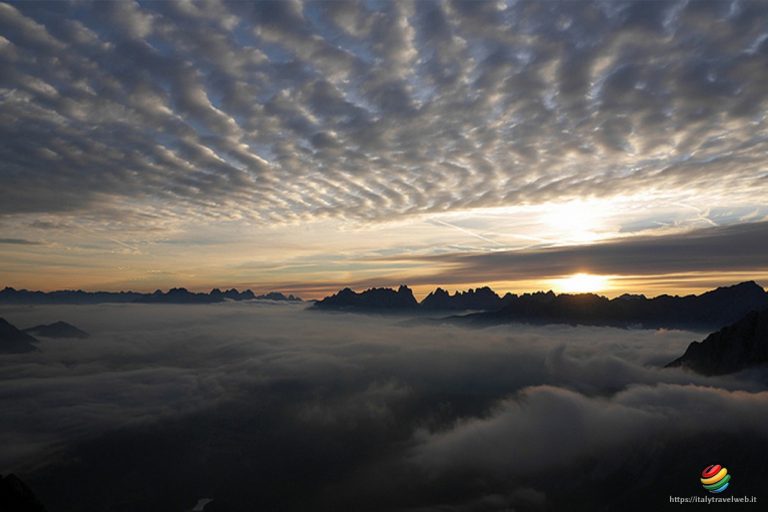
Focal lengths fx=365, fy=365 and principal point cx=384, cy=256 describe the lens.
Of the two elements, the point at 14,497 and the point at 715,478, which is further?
the point at 715,478

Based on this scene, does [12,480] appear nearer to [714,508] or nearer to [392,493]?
[392,493]

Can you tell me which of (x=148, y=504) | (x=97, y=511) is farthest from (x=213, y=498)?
(x=97, y=511)

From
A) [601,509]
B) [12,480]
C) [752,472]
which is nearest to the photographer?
[12,480]

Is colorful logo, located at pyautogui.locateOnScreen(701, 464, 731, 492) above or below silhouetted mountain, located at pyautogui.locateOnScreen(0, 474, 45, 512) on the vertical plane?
below

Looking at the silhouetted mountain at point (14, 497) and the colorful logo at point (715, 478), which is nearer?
the silhouetted mountain at point (14, 497)

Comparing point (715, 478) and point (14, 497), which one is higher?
point (14, 497)

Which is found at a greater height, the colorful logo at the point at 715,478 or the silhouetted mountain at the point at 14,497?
the silhouetted mountain at the point at 14,497

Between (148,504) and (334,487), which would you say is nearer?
(148,504)

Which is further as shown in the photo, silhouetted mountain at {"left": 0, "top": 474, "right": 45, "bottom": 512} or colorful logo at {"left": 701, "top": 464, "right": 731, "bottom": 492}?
colorful logo at {"left": 701, "top": 464, "right": 731, "bottom": 492}
